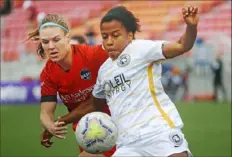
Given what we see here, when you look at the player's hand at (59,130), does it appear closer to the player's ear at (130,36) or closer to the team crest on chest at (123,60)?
the team crest on chest at (123,60)

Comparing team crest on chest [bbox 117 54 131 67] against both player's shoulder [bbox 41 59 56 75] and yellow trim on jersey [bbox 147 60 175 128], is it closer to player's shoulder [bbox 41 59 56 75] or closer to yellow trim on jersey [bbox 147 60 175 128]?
yellow trim on jersey [bbox 147 60 175 128]

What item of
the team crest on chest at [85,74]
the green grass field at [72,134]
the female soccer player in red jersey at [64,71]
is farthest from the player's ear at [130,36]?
the green grass field at [72,134]

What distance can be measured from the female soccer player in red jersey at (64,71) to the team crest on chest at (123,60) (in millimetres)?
617

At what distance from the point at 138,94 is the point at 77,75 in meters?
1.00

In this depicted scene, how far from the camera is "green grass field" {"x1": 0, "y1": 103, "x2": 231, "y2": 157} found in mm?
11297

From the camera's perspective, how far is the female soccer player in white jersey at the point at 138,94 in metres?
5.12

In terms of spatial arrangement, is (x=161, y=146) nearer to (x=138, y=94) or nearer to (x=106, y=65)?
(x=138, y=94)

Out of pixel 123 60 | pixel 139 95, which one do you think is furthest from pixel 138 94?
pixel 123 60

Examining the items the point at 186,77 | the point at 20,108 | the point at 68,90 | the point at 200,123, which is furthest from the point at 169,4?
the point at 68,90

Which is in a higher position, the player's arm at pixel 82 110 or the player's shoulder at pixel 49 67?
the player's shoulder at pixel 49 67

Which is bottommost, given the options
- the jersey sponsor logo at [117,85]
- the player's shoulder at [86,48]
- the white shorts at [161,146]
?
the white shorts at [161,146]

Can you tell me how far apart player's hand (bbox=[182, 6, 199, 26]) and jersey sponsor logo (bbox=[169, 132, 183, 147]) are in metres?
0.94

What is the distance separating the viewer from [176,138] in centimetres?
512

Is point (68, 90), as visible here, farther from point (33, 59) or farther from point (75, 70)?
point (33, 59)
